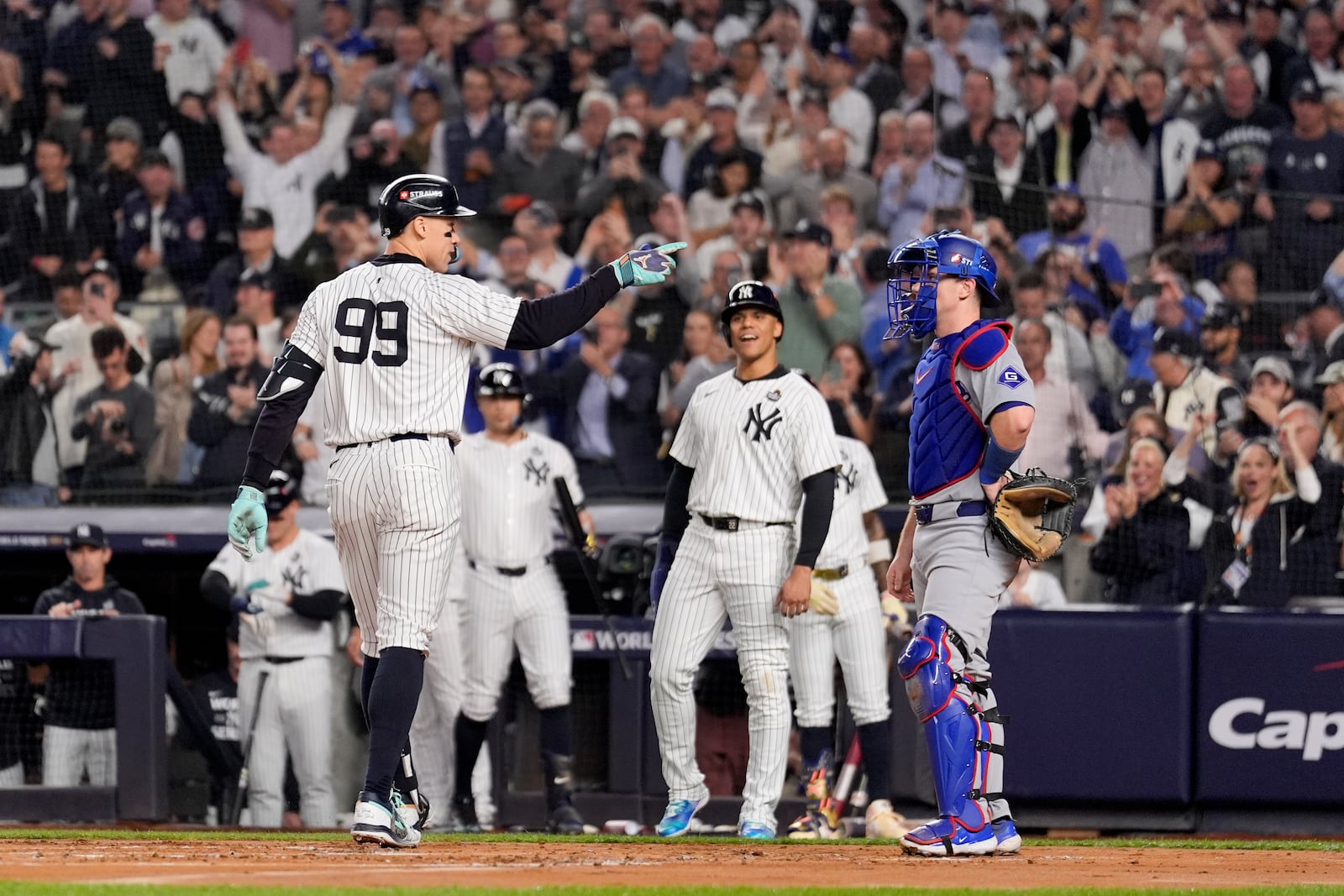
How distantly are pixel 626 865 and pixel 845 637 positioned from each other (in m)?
2.91

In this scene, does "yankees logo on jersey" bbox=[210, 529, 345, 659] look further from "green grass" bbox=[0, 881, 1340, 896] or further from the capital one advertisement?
"green grass" bbox=[0, 881, 1340, 896]

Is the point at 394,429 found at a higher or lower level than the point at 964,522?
higher

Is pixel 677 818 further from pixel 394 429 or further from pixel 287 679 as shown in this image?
pixel 287 679

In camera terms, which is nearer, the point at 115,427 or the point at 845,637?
the point at 845,637

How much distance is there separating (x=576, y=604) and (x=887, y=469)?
1.87 metres

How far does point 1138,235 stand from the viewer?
34.2ft

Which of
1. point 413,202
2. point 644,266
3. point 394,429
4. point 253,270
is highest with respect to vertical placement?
point 253,270

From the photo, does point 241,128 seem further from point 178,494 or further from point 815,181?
point 815,181

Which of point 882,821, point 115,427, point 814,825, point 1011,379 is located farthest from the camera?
point 115,427

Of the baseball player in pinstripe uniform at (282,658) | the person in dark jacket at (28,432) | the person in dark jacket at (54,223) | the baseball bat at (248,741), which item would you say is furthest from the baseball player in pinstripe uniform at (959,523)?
the person in dark jacket at (54,223)

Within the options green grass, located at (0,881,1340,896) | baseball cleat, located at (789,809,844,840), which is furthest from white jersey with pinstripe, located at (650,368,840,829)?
green grass, located at (0,881,1340,896)

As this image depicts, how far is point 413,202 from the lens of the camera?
571 cm

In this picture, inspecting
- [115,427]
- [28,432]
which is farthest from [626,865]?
[28,432]

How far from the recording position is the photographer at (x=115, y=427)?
35.3ft
